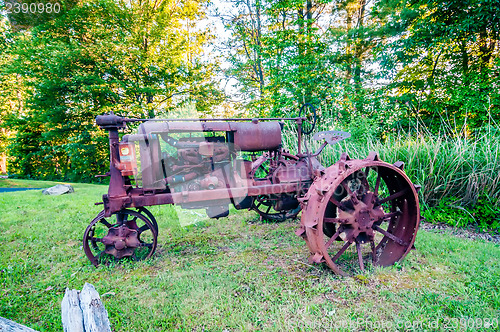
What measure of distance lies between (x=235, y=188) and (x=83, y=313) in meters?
1.84

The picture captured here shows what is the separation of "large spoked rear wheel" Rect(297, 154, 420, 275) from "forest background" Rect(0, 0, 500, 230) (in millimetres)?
1906

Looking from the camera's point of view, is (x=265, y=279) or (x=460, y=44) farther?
(x=460, y=44)

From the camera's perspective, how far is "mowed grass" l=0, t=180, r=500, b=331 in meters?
1.98

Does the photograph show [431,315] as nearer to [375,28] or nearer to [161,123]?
[161,123]

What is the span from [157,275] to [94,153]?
36.2 ft

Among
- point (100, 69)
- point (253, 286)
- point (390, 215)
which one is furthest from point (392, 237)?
point (100, 69)

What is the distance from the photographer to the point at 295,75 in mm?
9000

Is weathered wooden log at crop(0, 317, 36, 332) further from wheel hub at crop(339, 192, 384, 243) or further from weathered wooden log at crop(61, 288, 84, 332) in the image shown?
wheel hub at crop(339, 192, 384, 243)

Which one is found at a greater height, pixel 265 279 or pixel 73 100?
pixel 73 100

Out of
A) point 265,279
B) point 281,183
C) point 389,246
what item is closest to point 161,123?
point 281,183

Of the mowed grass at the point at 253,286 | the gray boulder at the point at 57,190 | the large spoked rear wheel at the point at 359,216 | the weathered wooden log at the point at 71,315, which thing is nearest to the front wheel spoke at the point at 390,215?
the large spoked rear wheel at the point at 359,216

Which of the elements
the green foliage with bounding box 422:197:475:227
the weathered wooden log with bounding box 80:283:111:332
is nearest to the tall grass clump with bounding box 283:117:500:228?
the green foliage with bounding box 422:197:475:227

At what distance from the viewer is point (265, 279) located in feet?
8.55

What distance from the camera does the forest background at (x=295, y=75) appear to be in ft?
16.7
